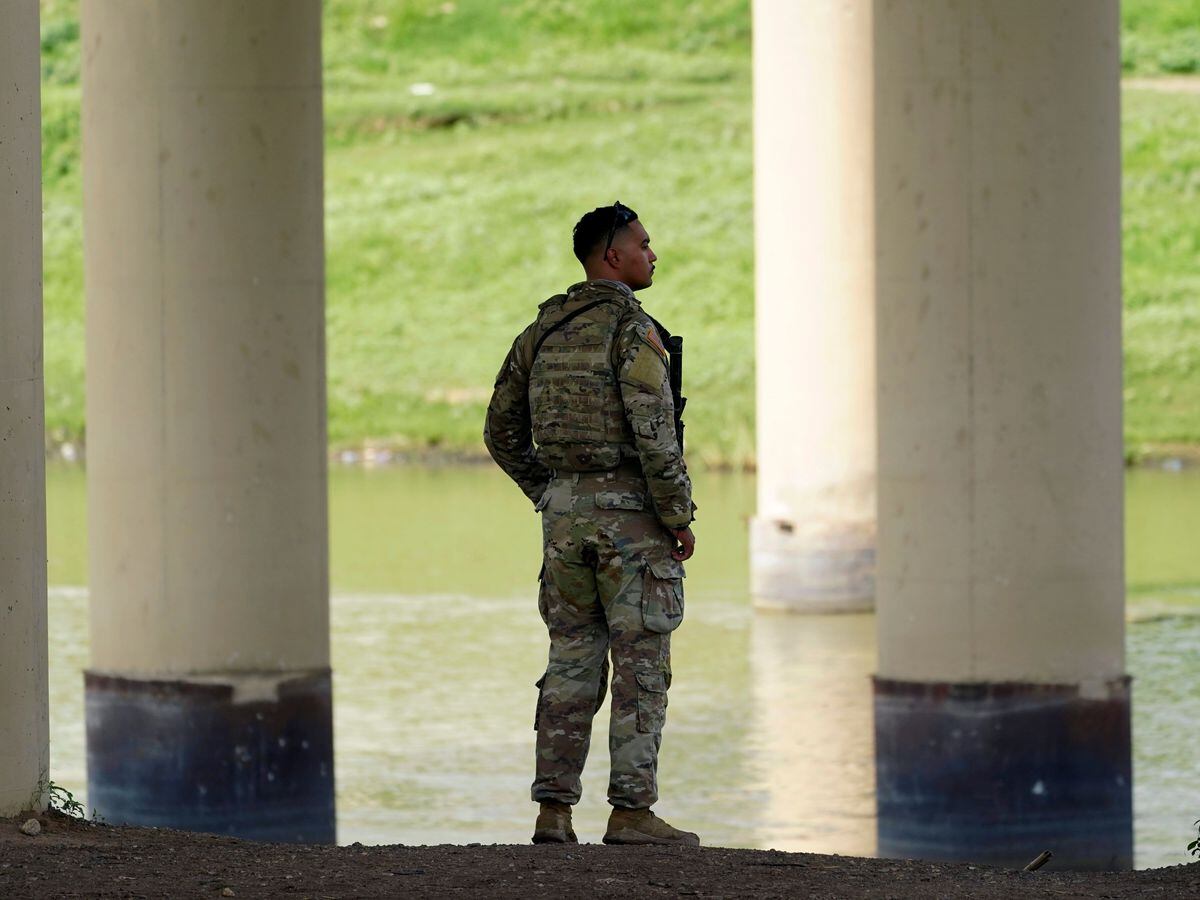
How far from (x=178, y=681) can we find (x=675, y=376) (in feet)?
14.6

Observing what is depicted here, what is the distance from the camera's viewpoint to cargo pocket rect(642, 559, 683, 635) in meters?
8.51

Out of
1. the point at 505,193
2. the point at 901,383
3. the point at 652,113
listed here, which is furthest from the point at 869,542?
the point at 652,113

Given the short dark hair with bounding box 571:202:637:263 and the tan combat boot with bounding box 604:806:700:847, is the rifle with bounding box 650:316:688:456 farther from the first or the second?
the tan combat boot with bounding box 604:806:700:847

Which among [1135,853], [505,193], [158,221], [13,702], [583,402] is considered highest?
[505,193]

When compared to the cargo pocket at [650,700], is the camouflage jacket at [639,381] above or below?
above

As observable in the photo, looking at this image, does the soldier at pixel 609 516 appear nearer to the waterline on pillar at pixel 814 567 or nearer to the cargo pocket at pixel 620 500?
the cargo pocket at pixel 620 500

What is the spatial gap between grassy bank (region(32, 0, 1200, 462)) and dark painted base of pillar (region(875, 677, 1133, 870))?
19.8 m

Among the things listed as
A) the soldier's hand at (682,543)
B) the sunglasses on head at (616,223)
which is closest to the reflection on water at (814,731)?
the soldier's hand at (682,543)

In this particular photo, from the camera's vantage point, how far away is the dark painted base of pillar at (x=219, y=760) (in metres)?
12.4

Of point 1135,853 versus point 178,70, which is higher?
point 178,70

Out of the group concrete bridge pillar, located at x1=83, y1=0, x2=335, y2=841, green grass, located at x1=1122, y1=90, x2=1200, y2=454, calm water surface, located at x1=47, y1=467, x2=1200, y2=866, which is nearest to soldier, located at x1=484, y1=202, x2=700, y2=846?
calm water surface, located at x1=47, y1=467, x2=1200, y2=866

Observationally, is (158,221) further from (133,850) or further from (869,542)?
(869,542)

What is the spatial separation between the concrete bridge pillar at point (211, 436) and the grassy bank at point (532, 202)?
19.4 metres

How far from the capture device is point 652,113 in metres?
56.9
